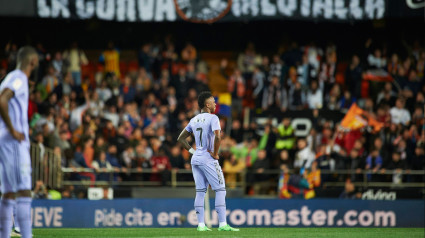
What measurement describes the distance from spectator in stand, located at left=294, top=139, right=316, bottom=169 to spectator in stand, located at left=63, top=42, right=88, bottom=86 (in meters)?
6.73

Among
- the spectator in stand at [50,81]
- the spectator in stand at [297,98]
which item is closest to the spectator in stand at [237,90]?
the spectator in stand at [297,98]

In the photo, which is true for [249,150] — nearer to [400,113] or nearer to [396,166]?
[396,166]

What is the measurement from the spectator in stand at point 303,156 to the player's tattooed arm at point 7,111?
1228cm

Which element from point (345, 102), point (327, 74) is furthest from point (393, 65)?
point (345, 102)

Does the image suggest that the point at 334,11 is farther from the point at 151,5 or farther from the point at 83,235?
the point at 83,235

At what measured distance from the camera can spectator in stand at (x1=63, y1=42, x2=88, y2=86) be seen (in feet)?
75.6

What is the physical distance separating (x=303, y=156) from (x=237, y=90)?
4022 millimetres

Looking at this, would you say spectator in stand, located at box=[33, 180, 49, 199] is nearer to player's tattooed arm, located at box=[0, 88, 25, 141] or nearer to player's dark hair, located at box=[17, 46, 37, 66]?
player's dark hair, located at box=[17, 46, 37, 66]

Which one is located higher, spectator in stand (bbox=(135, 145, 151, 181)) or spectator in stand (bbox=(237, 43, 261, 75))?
spectator in stand (bbox=(237, 43, 261, 75))

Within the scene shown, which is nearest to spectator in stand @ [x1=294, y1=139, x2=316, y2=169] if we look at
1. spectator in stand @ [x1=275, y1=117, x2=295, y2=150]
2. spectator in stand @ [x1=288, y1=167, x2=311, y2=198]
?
spectator in stand @ [x1=275, y1=117, x2=295, y2=150]

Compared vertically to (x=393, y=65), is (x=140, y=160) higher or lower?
lower

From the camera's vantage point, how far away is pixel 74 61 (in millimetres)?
23359

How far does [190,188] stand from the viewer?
60.9 feet

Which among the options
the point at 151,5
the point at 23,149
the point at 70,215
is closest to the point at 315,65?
the point at 151,5
